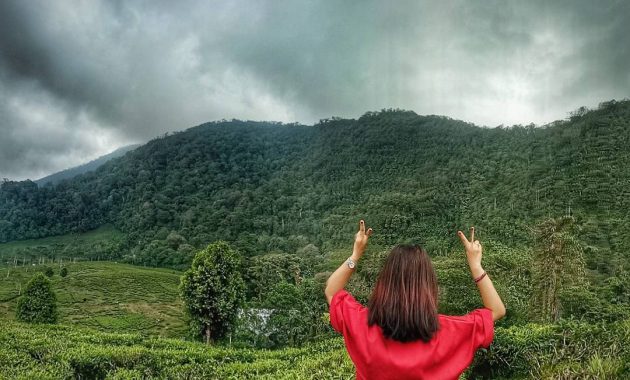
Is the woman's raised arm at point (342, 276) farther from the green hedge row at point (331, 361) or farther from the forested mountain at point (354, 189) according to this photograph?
the forested mountain at point (354, 189)

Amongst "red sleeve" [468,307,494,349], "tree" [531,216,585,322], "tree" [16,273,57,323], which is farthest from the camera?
"tree" [16,273,57,323]

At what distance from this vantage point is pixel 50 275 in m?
81.8

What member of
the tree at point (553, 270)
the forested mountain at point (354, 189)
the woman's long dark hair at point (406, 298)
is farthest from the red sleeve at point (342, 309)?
the forested mountain at point (354, 189)

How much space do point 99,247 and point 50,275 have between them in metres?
44.3

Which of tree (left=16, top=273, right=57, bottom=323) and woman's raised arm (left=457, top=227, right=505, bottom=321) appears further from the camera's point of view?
tree (left=16, top=273, right=57, bottom=323)

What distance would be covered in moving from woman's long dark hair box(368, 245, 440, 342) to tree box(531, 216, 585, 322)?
33530mm

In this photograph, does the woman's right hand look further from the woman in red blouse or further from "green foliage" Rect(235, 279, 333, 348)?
"green foliage" Rect(235, 279, 333, 348)

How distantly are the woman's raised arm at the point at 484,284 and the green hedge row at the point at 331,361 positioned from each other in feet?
11.9

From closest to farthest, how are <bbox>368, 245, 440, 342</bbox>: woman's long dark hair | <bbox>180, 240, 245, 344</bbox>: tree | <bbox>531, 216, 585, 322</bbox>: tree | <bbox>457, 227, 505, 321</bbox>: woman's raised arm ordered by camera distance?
<bbox>368, 245, 440, 342</bbox>: woman's long dark hair < <bbox>457, 227, 505, 321</bbox>: woman's raised arm < <bbox>531, 216, 585, 322</bbox>: tree < <bbox>180, 240, 245, 344</bbox>: tree

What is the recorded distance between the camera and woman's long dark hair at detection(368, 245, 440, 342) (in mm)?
2230

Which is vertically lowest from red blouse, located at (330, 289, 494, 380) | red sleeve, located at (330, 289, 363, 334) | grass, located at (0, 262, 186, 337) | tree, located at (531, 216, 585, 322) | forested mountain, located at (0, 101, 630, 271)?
grass, located at (0, 262, 186, 337)

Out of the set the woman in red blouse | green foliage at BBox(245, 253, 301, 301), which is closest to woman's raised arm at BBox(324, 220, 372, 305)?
the woman in red blouse

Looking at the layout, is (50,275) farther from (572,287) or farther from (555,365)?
(555,365)

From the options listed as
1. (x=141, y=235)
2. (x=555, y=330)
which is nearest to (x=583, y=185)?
(x=555, y=330)
